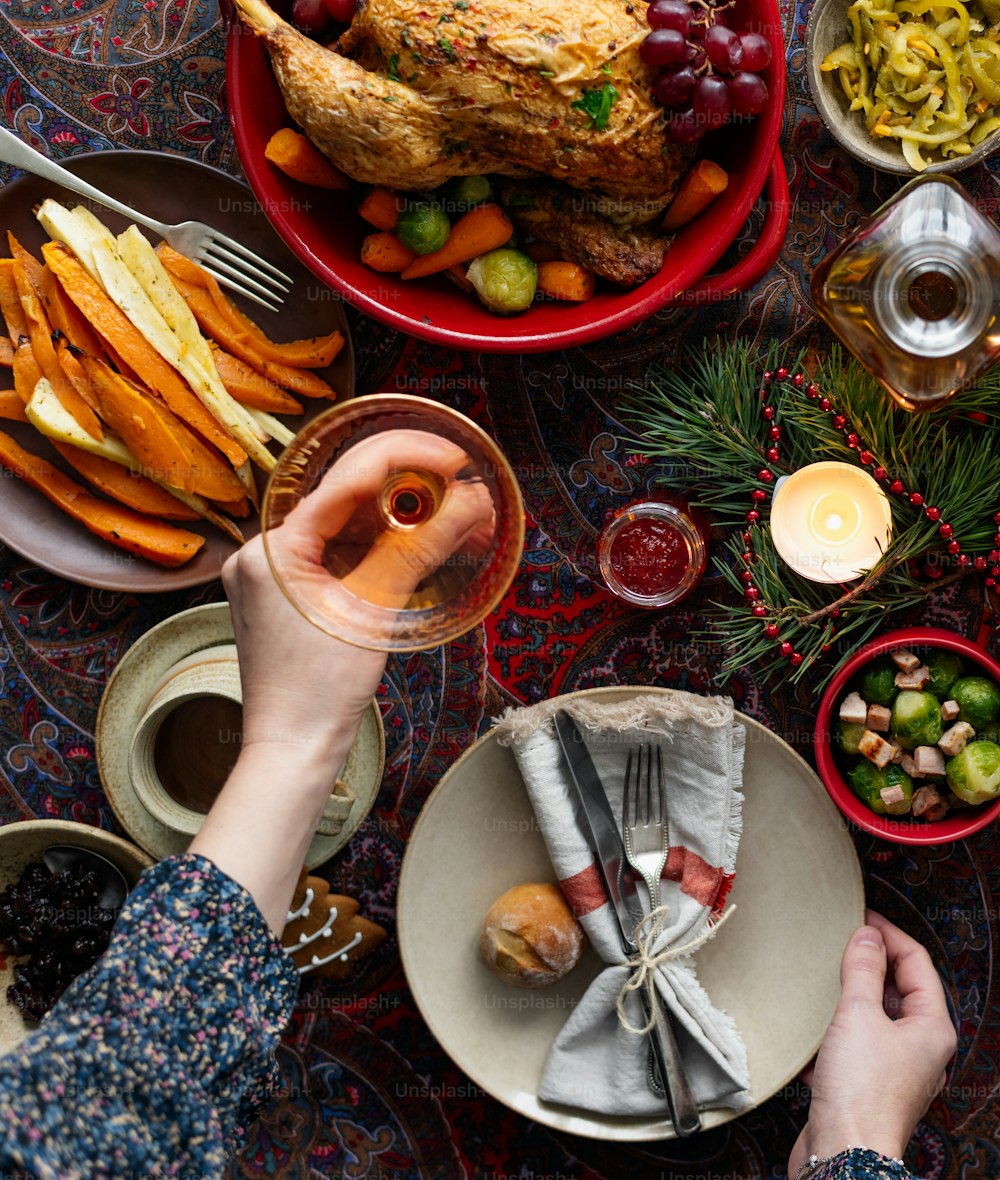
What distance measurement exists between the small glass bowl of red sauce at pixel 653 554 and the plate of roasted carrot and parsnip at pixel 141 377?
1.50 ft

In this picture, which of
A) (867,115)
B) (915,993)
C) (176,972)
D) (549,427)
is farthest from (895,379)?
(176,972)

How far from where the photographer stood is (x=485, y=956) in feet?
5.01

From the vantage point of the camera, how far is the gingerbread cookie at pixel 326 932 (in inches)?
62.5

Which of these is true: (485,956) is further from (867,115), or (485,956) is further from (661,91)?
(867,115)

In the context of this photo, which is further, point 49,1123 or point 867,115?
point 867,115

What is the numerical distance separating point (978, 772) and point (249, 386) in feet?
3.76

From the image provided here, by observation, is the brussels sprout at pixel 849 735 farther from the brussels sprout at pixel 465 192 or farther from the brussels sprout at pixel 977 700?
the brussels sprout at pixel 465 192

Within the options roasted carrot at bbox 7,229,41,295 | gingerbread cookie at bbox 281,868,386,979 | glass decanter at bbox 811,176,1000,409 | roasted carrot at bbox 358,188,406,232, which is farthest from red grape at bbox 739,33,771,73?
gingerbread cookie at bbox 281,868,386,979

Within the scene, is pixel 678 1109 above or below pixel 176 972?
below

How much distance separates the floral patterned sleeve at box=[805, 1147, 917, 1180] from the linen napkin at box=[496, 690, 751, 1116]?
0.51 ft

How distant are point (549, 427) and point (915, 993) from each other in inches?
38.7

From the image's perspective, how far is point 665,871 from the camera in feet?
5.03

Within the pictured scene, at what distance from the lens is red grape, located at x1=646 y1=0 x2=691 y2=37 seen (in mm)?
1275

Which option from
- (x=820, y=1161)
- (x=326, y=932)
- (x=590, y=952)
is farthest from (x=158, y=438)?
(x=820, y=1161)
